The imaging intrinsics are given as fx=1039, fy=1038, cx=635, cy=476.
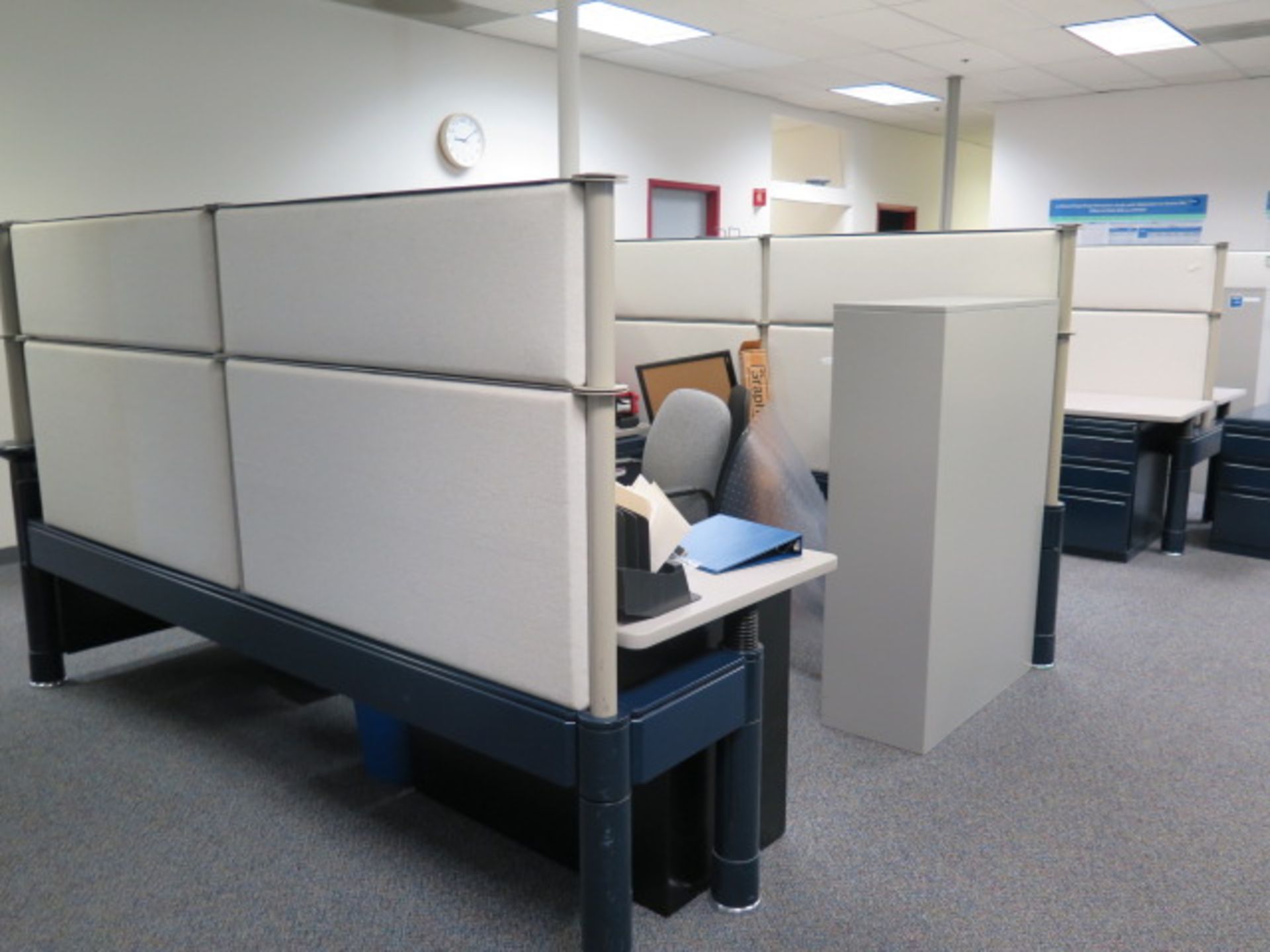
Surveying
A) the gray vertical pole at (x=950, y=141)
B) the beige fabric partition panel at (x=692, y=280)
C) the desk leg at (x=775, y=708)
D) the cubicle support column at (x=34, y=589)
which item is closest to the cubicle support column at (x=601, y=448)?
the desk leg at (x=775, y=708)

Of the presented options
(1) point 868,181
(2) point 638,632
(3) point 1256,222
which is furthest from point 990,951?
(1) point 868,181

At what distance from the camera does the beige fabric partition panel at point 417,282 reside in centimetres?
123

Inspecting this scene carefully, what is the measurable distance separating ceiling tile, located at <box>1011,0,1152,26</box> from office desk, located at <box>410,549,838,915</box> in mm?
3987

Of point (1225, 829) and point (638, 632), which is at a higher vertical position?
point (638, 632)

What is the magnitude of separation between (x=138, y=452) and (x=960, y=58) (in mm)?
5173

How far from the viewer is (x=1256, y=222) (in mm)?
6387

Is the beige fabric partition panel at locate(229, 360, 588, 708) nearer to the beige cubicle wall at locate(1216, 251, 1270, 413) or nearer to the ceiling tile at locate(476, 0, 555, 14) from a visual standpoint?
the ceiling tile at locate(476, 0, 555, 14)

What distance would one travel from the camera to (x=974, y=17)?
15.9 ft

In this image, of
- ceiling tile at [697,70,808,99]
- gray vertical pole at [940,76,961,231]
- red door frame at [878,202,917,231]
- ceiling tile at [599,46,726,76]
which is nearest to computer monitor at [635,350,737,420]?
ceiling tile at [599,46,726,76]

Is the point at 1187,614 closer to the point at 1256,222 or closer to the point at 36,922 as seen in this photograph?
the point at 36,922

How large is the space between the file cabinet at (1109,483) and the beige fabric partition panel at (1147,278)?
0.46 m

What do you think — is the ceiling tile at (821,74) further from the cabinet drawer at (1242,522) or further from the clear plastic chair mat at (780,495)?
the clear plastic chair mat at (780,495)

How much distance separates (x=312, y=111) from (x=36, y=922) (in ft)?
11.6

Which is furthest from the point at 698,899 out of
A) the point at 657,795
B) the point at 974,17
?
the point at 974,17
